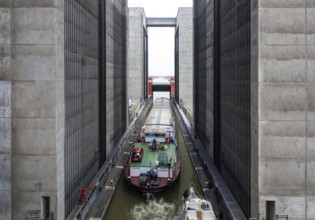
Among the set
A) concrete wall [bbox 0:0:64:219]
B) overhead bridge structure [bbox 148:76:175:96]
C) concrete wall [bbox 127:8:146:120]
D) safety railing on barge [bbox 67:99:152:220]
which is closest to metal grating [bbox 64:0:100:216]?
safety railing on barge [bbox 67:99:152:220]

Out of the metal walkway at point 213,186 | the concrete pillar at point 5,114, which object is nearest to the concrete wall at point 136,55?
the metal walkway at point 213,186

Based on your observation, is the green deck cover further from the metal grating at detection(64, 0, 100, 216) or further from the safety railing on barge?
the metal grating at detection(64, 0, 100, 216)

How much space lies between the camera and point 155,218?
2767cm

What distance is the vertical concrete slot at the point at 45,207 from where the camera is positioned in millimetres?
20266

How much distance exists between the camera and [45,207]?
67.4 feet

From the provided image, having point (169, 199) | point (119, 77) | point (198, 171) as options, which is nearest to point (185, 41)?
point (119, 77)

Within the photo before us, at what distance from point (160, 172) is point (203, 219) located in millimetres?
11467

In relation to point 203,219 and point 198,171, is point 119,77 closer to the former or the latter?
point 198,171

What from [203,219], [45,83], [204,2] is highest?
[204,2]

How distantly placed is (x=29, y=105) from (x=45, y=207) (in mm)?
5323

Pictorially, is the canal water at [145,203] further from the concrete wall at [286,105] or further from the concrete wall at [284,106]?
the concrete wall at [286,105]

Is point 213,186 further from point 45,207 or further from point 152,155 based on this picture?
point 45,207

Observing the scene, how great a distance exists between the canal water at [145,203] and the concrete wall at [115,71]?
24.9 ft

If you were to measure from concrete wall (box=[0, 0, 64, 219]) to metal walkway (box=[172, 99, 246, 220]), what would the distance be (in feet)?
35.6
